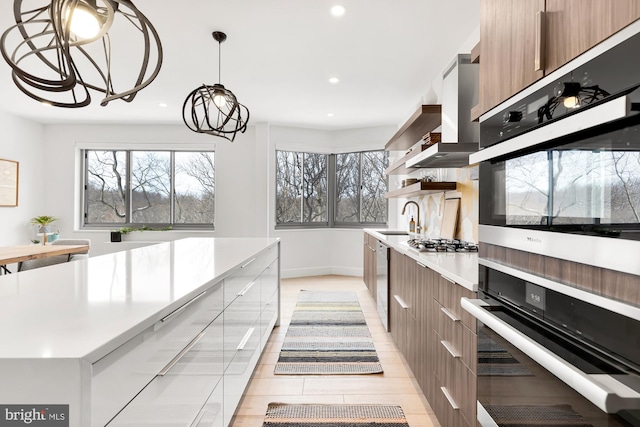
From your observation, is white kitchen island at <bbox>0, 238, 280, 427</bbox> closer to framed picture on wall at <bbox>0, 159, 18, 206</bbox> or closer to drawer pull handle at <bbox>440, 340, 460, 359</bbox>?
drawer pull handle at <bbox>440, 340, 460, 359</bbox>

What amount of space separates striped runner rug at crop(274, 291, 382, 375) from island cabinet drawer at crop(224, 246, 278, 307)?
2.48 feet

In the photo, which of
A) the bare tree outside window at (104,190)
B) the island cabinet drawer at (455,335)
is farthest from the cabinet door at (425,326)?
the bare tree outside window at (104,190)

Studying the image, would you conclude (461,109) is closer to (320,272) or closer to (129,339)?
(129,339)

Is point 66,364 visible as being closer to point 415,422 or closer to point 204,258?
point 204,258

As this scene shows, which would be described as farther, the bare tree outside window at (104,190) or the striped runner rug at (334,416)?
the bare tree outside window at (104,190)

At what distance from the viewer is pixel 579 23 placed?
81 cm

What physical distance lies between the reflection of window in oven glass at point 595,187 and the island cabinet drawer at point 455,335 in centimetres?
69

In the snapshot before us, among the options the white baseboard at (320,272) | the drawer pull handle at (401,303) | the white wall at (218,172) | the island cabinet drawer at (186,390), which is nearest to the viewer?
the island cabinet drawer at (186,390)

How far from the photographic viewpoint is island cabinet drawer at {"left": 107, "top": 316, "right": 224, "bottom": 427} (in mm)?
896

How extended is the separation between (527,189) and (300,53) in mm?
2801

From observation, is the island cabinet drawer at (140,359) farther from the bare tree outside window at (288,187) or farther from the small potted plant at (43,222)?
the small potted plant at (43,222)

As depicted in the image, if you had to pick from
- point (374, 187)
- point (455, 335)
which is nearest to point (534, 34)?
point (455, 335)

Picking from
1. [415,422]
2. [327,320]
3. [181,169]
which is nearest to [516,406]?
[415,422]

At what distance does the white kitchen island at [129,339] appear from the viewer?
25.9 inches
